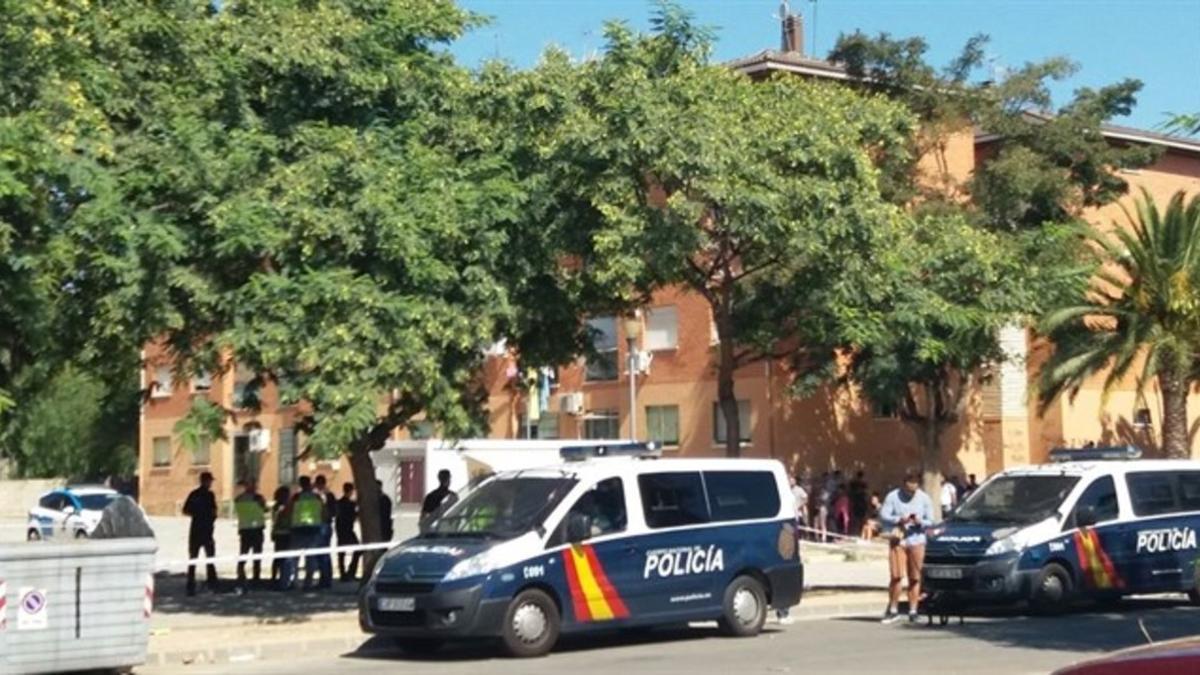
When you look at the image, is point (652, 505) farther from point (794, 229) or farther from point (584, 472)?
point (794, 229)

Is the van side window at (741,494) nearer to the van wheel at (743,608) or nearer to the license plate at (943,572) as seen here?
the van wheel at (743,608)

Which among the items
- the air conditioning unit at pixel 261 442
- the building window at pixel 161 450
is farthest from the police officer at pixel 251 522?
the building window at pixel 161 450

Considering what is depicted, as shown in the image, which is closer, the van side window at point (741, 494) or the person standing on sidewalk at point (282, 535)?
the van side window at point (741, 494)

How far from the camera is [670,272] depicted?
23.2 meters

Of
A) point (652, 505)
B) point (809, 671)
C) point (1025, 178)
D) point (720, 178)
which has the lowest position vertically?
point (809, 671)

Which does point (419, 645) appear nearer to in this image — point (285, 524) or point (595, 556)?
point (595, 556)

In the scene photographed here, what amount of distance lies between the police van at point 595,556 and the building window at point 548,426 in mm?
33937

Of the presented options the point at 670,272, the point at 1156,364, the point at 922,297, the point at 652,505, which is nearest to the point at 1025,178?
the point at 1156,364

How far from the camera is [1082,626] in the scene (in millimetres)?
20547

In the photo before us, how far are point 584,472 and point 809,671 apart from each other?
3547 millimetres

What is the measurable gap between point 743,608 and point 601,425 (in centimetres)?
3296

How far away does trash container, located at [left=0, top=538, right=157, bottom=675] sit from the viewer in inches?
623

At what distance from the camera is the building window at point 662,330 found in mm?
50094

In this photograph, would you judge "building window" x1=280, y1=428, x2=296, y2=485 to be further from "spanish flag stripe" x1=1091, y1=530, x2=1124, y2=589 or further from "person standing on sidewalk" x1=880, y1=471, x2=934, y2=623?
"spanish flag stripe" x1=1091, y1=530, x2=1124, y2=589
